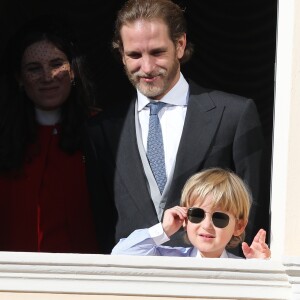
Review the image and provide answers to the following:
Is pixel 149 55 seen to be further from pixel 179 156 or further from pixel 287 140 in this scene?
pixel 287 140

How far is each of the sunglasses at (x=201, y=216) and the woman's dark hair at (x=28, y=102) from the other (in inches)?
29.6

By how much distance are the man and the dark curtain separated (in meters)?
1.62

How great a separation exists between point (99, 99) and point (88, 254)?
6.60 feet

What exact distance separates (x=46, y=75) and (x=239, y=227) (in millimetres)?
1053

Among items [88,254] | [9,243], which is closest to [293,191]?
[88,254]

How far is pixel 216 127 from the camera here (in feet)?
21.5

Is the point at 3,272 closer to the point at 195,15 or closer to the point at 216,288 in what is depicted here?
the point at 216,288

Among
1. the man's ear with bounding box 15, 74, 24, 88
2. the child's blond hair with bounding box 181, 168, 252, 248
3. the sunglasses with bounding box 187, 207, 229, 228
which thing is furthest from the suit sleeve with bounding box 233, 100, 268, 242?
the man's ear with bounding box 15, 74, 24, 88

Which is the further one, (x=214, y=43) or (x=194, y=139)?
(x=214, y=43)

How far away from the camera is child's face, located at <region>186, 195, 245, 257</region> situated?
20.3 feet

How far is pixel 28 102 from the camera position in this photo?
677cm

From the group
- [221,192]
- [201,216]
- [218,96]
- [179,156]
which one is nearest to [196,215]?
[201,216]

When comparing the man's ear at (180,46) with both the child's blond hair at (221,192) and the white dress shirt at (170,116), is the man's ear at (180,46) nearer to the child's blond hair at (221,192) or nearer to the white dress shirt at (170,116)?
the white dress shirt at (170,116)

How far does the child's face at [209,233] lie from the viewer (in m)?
6.19
